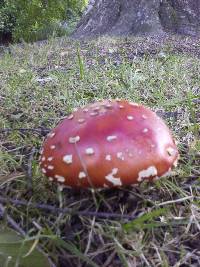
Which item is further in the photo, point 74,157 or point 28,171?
point 28,171

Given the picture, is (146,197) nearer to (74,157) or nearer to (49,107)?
(74,157)

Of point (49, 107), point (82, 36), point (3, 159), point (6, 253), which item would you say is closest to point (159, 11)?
point (82, 36)

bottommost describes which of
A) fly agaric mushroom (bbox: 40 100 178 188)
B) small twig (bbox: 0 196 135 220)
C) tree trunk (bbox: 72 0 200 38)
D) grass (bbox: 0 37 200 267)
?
tree trunk (bbox: 72 0 200 38)

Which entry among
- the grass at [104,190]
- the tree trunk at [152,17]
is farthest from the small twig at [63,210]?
the tree trunk at [152,17]

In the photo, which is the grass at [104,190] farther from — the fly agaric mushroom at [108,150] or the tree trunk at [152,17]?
the tree trunk at [152,17]

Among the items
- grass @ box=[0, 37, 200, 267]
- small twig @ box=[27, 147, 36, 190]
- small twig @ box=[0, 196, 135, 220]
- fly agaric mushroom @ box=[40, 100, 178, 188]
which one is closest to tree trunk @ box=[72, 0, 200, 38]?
grass @ box=[0, 37, 200, 267]

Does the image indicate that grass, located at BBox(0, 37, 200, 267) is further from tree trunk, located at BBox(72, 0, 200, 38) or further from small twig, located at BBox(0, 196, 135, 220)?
tree trunk, located at BBox(72, 0, 200, 38)
